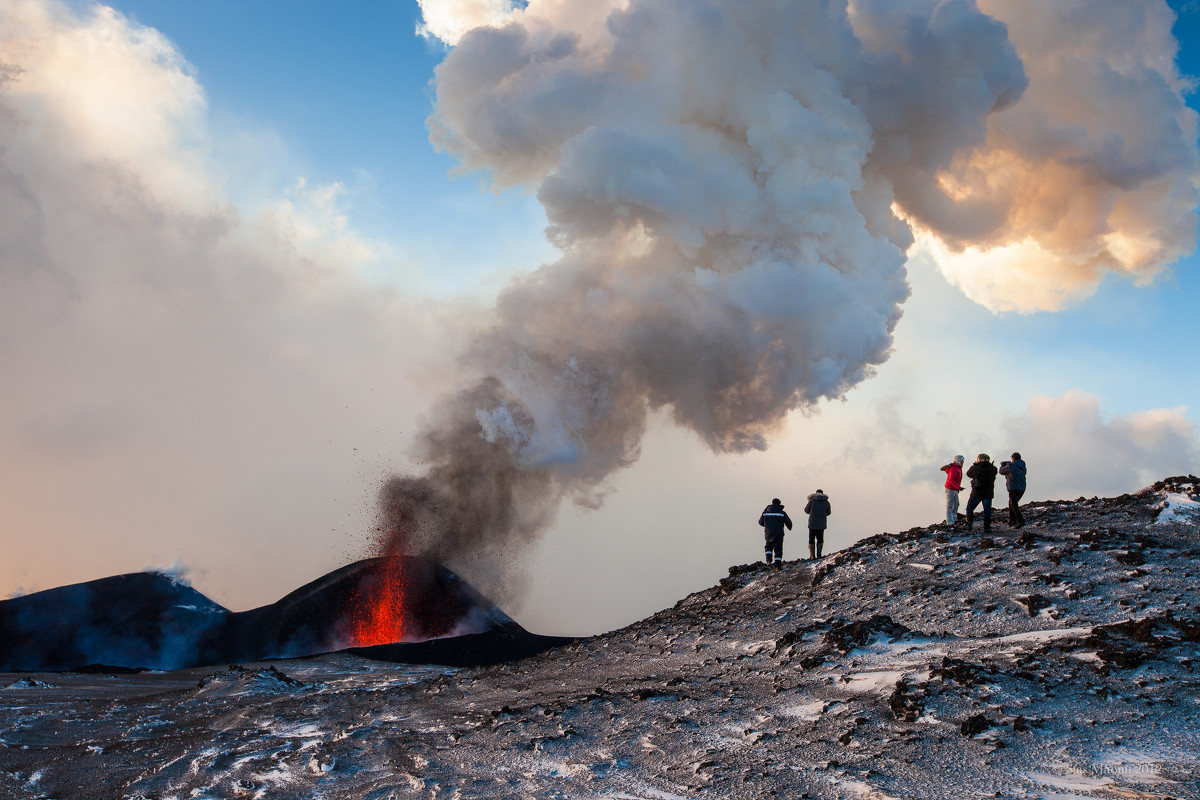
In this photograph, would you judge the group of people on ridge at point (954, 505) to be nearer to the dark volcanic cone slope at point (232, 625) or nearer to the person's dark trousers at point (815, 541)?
the person's dark trousers at point (815, 541)

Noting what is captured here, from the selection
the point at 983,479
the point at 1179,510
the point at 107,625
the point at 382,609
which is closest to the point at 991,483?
the point at 983,479

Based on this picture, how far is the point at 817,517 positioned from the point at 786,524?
3.06ft

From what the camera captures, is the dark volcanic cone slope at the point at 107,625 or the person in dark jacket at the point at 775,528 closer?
the person in dark jacket at the point at 775,528

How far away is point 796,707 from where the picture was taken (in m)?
9.91

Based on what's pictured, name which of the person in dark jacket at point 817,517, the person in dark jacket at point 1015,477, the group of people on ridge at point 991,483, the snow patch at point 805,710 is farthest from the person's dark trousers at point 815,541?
the snow patch at point 805,710

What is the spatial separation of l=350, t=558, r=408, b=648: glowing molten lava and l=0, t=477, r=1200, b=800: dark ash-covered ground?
63.6 ft

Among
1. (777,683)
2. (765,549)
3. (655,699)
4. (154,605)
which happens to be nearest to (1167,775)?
(777,683)

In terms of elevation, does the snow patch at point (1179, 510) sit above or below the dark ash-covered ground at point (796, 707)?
above

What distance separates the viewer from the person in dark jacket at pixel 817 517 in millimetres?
20781

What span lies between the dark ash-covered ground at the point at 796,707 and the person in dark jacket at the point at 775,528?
103 inches

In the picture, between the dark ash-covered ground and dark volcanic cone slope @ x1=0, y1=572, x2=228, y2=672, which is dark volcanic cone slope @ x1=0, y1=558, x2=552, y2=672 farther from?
the dark ash-covered ground

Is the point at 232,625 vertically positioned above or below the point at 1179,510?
below

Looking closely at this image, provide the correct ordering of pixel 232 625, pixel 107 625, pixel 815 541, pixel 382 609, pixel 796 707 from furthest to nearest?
pixel 382 609, pixel 232 625, pixel 107 625, pixel 815 541, pixel 796 707

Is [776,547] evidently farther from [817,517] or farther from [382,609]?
[382,609]
